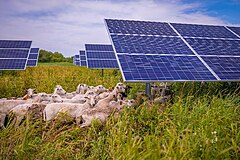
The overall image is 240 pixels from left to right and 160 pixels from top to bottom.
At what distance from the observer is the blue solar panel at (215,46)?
8784 mm

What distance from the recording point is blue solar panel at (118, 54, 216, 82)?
6691 mm

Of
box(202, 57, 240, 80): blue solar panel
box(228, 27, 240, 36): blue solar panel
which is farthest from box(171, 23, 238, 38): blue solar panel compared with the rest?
box(202, 57, 240, 80): blue solar panel

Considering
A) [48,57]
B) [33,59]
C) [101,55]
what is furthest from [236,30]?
[48,57]

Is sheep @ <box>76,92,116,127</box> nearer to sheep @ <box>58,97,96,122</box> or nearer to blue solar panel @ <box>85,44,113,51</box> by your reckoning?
sheep @ <box>58,97,96,122</box>

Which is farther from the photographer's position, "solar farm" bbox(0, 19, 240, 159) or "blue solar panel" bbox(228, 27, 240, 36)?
"blue solar panel" bbox(228, 27, 240, 36)

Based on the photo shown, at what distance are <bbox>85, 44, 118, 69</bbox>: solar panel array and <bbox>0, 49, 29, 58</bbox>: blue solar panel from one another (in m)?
3.48

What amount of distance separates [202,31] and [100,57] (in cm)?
805

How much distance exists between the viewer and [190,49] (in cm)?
859

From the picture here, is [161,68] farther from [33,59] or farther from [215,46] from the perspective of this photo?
[33,59]

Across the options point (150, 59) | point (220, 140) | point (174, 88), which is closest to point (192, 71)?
point (150, 59)

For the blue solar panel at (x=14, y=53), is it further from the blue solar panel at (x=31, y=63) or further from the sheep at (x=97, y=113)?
the sheep at (x=97, y=113)

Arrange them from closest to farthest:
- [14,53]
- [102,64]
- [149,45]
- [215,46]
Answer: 1. [149,45]
2. [215,46]
3. [14,53]
4. [102,64]

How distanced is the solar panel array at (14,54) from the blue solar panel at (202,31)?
711 centimetres

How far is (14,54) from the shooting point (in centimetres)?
1458
